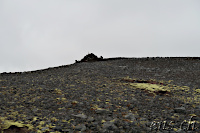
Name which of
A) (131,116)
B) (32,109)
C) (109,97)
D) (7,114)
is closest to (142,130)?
(131,116)

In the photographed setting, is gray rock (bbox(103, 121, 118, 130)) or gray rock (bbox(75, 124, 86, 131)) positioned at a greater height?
gray rock (bbox(75, 124, 86, 131))

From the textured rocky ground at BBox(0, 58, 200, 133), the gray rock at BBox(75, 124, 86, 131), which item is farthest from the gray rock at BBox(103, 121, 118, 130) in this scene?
the gray rock at BBox(75, 124, 86, 131)

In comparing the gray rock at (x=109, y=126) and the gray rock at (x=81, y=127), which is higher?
the gray rock at (x=81, y=127)

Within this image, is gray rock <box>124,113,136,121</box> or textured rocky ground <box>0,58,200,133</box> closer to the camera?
textured rocky ground <box>0,58,200,133</box>

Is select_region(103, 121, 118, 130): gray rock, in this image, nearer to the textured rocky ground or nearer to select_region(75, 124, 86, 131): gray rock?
the textured rocky ground

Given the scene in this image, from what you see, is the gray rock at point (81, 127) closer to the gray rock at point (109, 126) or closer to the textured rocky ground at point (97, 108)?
the textured rocky ground at point (97, 108)

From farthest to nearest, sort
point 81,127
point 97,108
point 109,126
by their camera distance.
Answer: point 97,108
point 109,126
point 81,127

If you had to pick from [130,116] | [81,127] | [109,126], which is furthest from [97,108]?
[81,127]

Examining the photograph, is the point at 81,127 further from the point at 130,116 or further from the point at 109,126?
the point at 130,116

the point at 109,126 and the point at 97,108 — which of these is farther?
the point at 97,108

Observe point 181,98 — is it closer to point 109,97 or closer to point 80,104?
point 109,97

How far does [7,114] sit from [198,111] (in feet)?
27.1

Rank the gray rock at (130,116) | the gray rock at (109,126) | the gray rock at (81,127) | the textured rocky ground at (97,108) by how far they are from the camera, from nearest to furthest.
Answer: the gray rock at (81,127) → the gray rock at (109,126) → the textured rocky ground at (97,108) → the gray rock at (130,116)

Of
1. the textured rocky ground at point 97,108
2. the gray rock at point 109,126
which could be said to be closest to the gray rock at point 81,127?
the textured rocky ground at point 97,108
